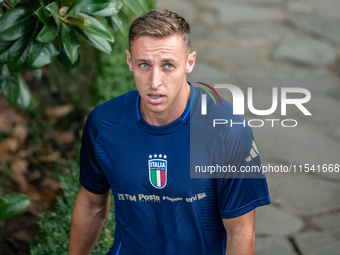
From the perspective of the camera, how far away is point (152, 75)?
192 cm

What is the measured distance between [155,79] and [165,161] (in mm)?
417

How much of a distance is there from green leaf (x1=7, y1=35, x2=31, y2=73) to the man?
448 mm

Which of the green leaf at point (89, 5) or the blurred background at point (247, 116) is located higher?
the green leaf at point (89, 5)

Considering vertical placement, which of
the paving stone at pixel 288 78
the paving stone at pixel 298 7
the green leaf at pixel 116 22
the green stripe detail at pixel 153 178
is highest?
the green leaf at pixel 116 22

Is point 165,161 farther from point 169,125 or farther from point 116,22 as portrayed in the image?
point 116,22

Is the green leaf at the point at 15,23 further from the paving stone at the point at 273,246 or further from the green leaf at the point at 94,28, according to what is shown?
the paving stone at the point at 273,246

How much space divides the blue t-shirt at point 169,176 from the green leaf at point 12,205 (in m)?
0.33

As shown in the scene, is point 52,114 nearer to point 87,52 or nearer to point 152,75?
point 87,52

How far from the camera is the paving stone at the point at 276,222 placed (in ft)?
11.8

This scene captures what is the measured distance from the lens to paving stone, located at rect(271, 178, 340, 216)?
3844 millimetres

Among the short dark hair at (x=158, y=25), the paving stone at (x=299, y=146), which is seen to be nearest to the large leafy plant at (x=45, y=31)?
the short dark hair at (x=158, y=25)

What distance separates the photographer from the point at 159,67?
1.92 m

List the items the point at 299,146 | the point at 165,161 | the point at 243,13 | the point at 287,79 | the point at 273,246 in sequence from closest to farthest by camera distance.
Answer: the point at 165,161 < the point at 273,246 < the point at 299,146 < the point at 287,79 < the point at 243,13

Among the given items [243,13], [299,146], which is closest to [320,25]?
[243,13]
